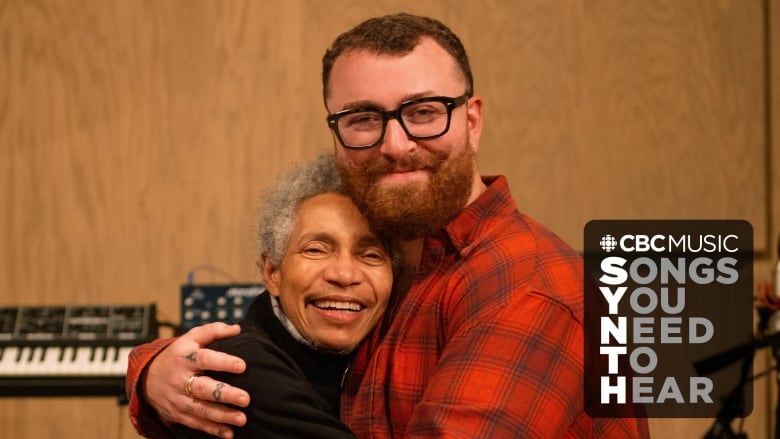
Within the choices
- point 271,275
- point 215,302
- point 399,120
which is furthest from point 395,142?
point 215,302

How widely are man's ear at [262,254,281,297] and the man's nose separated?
1.24ft

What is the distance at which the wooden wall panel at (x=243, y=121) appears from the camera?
3.29 m

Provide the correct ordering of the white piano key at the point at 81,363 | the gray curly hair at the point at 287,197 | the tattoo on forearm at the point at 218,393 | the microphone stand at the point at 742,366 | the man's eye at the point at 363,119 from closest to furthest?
the tattoo on forearm at the point at 218,393
the man's eye at the point at 363,119
the gray curly hair at the point at 287,197
the microphone stand at the point at 742,366
the white piano key at the point at 81,363

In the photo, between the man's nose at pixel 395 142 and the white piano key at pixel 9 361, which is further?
the white piano key at pixel 9 361

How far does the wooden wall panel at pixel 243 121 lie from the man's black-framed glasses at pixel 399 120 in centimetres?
175

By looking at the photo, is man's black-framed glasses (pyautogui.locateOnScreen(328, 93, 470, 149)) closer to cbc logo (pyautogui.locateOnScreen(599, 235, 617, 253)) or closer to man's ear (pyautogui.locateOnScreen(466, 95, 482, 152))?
man's ear (pyautogui.locateOnScreen(466, 95, 482, 152))

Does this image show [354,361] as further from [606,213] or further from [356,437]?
[606,213]

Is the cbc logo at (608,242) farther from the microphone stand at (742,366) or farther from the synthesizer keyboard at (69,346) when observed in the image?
the synthesizer keyboard at (69,346)

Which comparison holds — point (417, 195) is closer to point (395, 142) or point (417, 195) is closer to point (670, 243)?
point (395, 142)

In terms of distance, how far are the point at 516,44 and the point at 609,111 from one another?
1.51 ft

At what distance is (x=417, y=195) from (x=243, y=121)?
74.9 inches

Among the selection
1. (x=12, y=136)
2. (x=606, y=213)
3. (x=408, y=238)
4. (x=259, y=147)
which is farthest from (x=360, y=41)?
(x=12, y=136)

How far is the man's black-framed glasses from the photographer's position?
61.2 inches

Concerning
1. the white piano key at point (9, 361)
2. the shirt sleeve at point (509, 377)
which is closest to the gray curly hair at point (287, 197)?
the shirt sleeve at point (509, 377)
